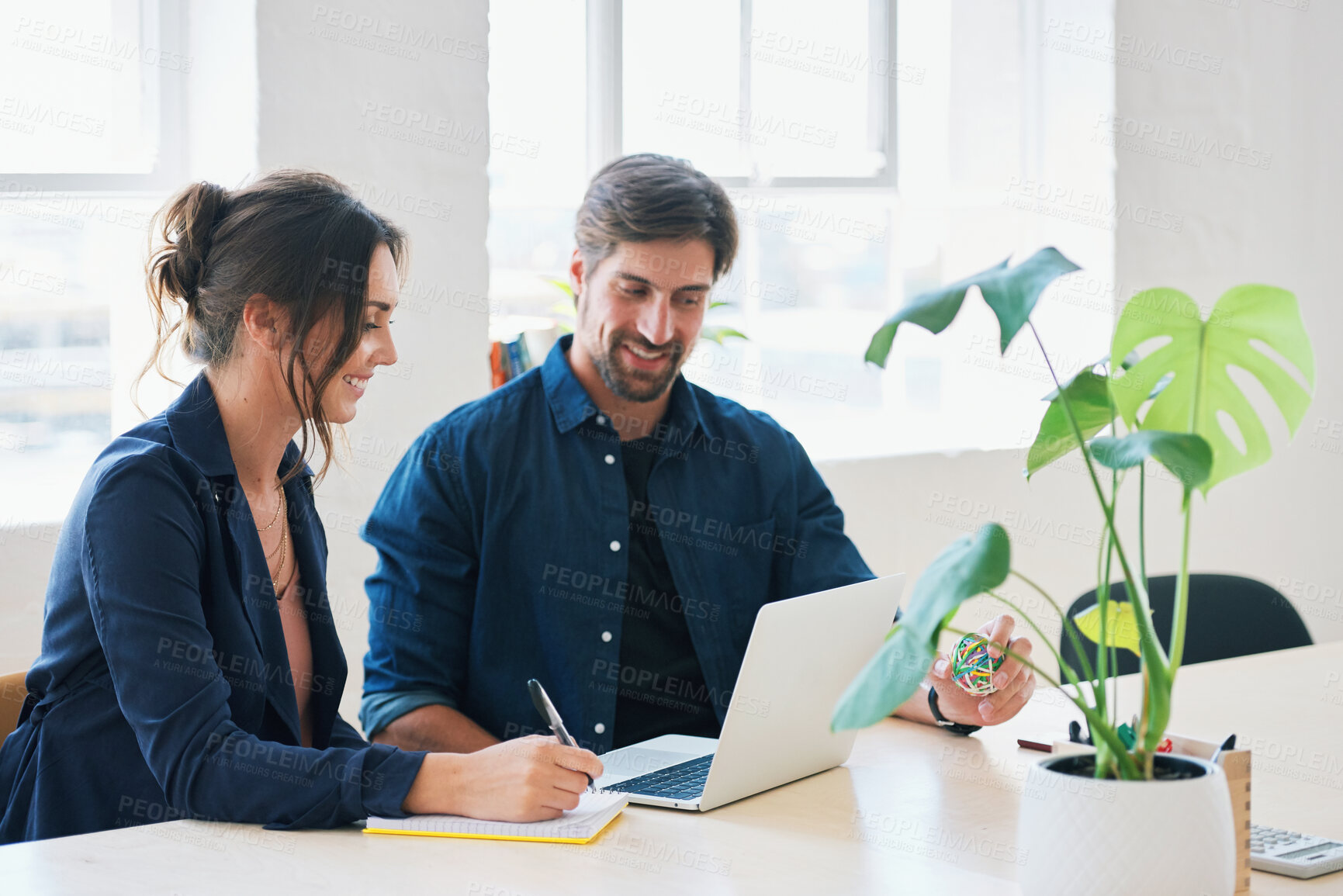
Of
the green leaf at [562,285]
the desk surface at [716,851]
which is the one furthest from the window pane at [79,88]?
the desk surface at [716,851]

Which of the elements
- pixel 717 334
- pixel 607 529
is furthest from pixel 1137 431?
pixel 717 334

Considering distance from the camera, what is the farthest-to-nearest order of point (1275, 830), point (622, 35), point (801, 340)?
1. point (801, 340)
2. point (622, 35)
3. point (1275, 830)

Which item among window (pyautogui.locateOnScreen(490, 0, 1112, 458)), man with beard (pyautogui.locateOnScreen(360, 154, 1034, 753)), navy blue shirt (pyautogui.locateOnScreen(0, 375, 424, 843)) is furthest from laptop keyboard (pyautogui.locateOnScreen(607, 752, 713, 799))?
window (pyautogui.locateOnScreen(490, 0, 1112, 458))

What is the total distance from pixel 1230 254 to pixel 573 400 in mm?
2762

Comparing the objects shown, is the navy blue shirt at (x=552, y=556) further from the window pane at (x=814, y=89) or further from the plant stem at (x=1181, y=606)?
the window pane at (x=814, y=89)

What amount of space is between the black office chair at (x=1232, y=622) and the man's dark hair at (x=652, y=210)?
102 centimetres

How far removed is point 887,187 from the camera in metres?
3.93

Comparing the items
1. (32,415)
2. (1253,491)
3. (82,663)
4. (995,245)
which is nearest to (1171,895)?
(82,663)

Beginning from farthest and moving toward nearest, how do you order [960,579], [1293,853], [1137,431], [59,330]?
[59,330], [1293,853], [1137,431], [960,579]

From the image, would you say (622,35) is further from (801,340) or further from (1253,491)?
(1253,491)

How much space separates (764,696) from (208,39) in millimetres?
1997

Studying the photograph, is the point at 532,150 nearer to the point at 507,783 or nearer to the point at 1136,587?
the point at 507,783

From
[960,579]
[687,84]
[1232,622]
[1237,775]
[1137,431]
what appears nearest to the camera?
[960,579]

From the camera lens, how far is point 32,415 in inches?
103
